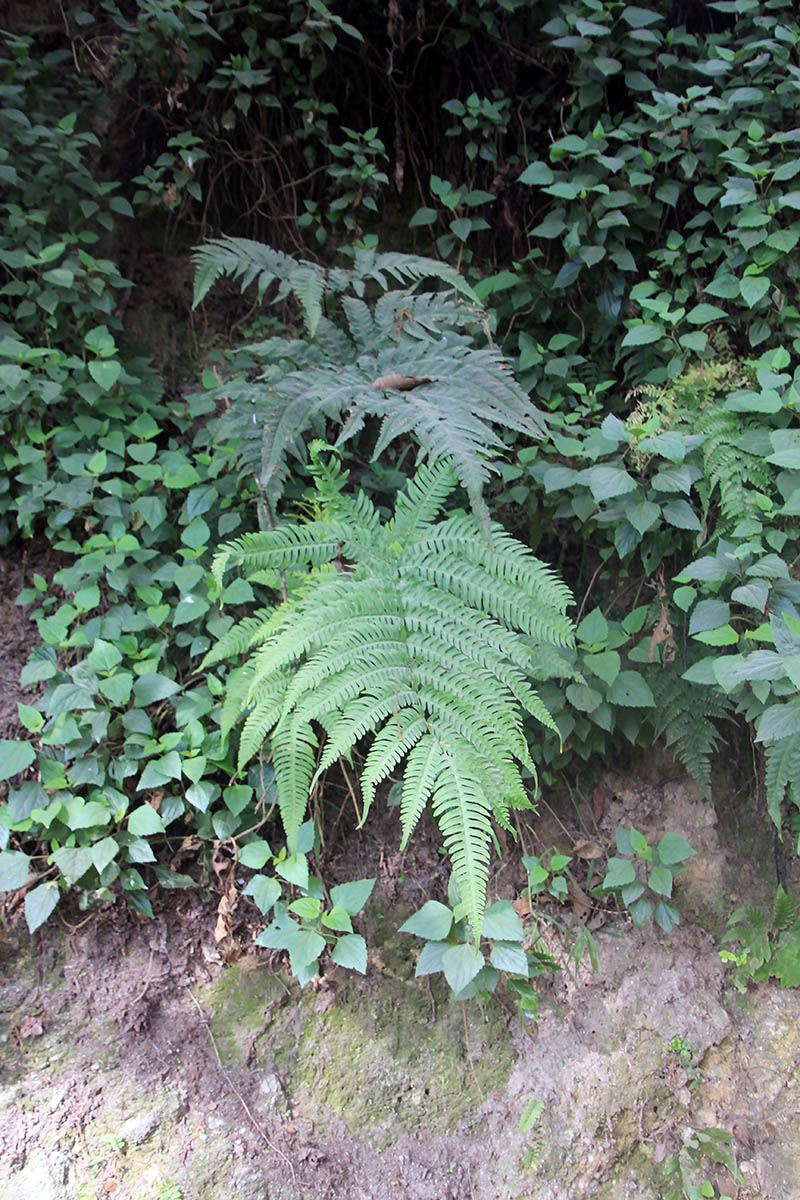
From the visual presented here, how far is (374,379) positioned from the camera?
2.27 meters

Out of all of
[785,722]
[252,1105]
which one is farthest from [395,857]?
[785,722]

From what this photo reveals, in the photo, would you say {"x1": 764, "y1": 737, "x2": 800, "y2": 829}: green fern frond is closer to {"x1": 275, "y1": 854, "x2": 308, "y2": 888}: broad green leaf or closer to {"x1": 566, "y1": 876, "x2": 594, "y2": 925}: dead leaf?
{"x1": 566, "y1": 876, "x2": 594, "y2": 925}: dead leaf

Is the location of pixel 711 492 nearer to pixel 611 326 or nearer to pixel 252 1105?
pixel 611 326

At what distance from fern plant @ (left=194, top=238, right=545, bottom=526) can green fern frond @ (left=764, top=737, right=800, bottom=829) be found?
43.6 inches

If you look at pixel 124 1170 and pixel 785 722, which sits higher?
pixel 785 722

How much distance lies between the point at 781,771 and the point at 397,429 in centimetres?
148

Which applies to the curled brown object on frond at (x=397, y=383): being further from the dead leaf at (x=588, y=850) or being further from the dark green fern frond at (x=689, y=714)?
the dead leaf at (x=588, y=850)

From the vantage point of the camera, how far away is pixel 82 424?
2.43 meters

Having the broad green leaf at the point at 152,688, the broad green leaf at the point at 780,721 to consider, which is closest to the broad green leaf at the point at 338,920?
the broad green leaf at the point at 152,688

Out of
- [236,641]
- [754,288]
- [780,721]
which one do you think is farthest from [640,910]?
[754,288]

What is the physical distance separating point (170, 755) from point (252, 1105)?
102 centimetres

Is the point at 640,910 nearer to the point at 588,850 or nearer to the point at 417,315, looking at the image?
the point at 588,850

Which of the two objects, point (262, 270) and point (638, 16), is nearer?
point (262, 270)

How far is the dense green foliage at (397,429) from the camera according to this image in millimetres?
1941
